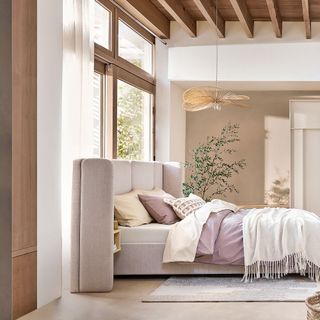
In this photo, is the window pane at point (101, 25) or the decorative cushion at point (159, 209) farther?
the window pane at point (101, 25)

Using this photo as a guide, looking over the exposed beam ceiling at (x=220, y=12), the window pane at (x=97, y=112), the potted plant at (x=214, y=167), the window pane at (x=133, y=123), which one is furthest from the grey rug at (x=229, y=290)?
the exposed beam ceiling at (x=220, y=12)

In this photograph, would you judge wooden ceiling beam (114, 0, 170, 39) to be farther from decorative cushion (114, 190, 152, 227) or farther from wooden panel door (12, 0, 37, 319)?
wooden panel door (12, 0, 37, 319)

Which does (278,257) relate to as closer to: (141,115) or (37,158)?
(37,158)

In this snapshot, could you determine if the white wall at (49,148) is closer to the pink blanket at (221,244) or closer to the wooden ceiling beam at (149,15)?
the pink blanket at (221,244)

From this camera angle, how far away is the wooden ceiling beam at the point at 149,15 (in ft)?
21.9

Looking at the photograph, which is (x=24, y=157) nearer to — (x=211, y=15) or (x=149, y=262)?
(x=149, y=262)

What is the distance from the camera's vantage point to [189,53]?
26.9 feet

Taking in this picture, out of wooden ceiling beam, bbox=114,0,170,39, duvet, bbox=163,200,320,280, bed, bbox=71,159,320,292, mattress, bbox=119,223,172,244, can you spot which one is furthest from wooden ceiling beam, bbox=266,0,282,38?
mattress, bbox=119,223,172,244

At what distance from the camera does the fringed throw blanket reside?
4.85 metres

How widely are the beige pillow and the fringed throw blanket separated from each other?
40.4 inches

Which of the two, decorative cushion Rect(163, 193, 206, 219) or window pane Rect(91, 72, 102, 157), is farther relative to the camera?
window pane Rect(91, 72, 102, 157)

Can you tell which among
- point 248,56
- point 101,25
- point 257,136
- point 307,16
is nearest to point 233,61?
point 248,56

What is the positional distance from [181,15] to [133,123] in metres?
1.53

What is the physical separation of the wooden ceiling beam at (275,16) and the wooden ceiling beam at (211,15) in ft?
2.40
